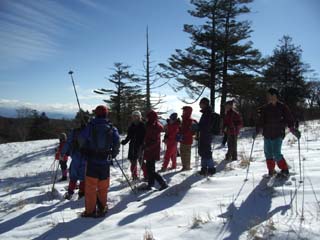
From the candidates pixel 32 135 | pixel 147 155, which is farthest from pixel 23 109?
pixel 147 155

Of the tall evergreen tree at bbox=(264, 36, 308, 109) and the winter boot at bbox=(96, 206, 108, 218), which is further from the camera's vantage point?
the tall evergreen tree at bbox=(264, 36, 308, 109)

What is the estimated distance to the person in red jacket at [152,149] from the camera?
7.74 m

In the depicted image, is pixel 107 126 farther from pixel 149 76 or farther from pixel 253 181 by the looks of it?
pixel 149 76

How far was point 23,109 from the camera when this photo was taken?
79.0 metres

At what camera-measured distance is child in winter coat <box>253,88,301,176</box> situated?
707 centimetres

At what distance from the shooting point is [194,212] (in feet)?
18.2

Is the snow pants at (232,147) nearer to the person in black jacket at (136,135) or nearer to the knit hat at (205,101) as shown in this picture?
the knit hat at (205,101)

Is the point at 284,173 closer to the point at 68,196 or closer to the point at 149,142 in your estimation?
the point at 149,142

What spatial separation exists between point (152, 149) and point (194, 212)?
252 centimetres

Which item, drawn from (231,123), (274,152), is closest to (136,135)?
(231,123)

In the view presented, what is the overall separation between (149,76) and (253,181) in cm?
1982

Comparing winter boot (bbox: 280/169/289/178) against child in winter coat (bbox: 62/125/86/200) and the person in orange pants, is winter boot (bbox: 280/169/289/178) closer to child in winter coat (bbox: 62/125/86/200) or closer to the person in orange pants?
the person in orange pants

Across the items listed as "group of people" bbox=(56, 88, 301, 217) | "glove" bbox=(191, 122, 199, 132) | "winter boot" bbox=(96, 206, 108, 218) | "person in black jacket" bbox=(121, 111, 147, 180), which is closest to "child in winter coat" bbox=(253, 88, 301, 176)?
"group of people" bbox=(56, 88, 301, 217)

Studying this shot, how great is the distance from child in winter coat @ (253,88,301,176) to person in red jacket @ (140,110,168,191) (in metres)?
2.42
